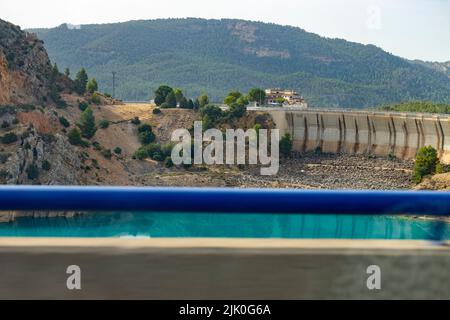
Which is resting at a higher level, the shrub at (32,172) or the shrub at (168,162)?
the shrub at (32,172)

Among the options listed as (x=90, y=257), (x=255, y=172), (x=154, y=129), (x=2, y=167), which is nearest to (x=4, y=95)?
(x=2, y=167)

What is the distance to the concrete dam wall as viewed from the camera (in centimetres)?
7531

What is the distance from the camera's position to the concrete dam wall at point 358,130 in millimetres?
75312

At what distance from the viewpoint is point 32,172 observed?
5562 cm

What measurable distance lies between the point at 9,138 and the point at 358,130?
133 ft

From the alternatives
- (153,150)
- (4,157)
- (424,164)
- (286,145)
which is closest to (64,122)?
(153,150)

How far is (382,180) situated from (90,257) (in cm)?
6937

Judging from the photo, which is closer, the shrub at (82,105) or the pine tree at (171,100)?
the shrub at (82,105)

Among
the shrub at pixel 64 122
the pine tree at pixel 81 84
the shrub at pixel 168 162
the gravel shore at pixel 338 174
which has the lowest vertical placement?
the gravel shore at pixel 338 174

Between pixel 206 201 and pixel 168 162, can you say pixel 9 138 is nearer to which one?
pixel 168 162

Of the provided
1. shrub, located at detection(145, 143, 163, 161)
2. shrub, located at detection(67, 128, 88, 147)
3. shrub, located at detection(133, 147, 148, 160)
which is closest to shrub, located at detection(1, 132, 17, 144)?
shrub, located at detection(67, 128, 88, 147)

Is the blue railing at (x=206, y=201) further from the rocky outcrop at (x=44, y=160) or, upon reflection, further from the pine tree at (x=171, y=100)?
the pine tree at (x=171, y=100)

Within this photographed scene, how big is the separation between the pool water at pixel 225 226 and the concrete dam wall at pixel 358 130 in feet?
239

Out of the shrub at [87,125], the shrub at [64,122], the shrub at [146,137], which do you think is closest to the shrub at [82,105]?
the shrub at [87,125]
